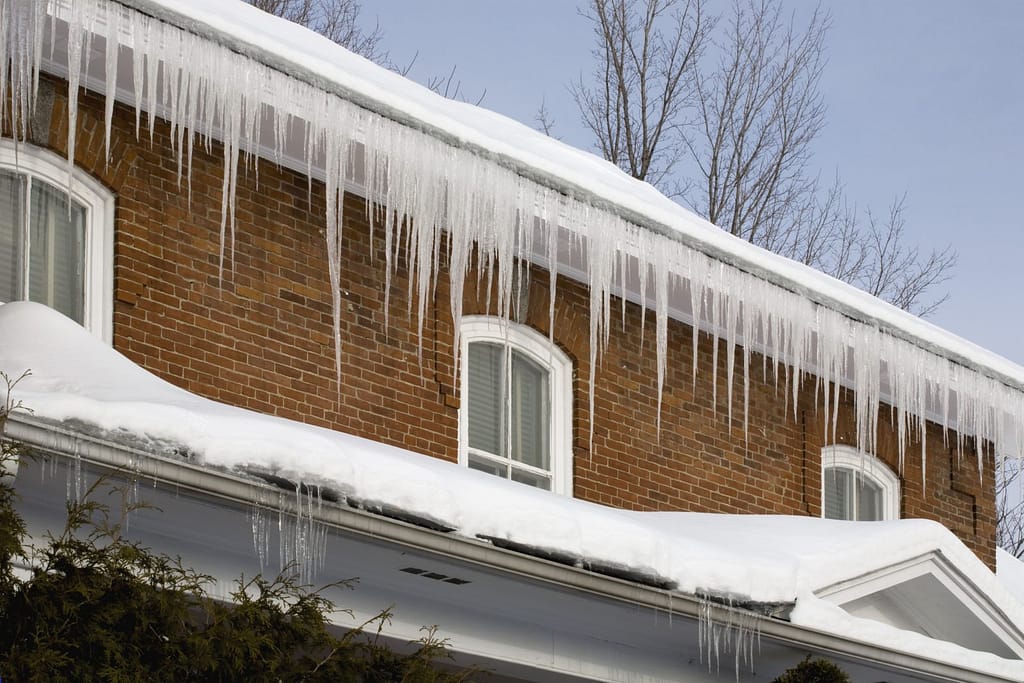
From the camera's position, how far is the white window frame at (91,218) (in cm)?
905

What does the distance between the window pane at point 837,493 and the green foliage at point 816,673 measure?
492cm

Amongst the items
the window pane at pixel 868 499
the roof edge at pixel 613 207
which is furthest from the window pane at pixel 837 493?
the roof edge at pixel 613 207

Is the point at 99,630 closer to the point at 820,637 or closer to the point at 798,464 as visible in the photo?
the point at 820,637

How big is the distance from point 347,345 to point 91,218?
5.96 ft

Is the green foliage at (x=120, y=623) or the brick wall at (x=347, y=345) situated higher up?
the brick wall at (x=347, y=345)

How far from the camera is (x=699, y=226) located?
11.5 metres

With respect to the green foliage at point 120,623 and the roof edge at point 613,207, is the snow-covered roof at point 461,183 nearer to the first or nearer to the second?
the roof edge at point 613,207

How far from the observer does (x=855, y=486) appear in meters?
14.5

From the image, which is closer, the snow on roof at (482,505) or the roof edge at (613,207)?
the snow on roof at (482,505)

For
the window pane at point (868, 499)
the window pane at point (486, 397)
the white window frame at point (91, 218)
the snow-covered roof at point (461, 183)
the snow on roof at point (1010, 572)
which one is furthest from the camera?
the snow on roof at point (1010, 572)

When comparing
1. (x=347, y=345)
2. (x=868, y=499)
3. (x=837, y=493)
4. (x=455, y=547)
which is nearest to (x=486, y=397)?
(x=347, y=345)

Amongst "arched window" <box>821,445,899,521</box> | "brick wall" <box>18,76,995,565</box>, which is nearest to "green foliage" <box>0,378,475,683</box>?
"brick wall" <box>18,76,995,565</box>

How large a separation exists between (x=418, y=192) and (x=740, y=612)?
3021mm

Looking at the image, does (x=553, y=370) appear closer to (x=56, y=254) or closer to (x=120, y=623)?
(x=56, y=254)
